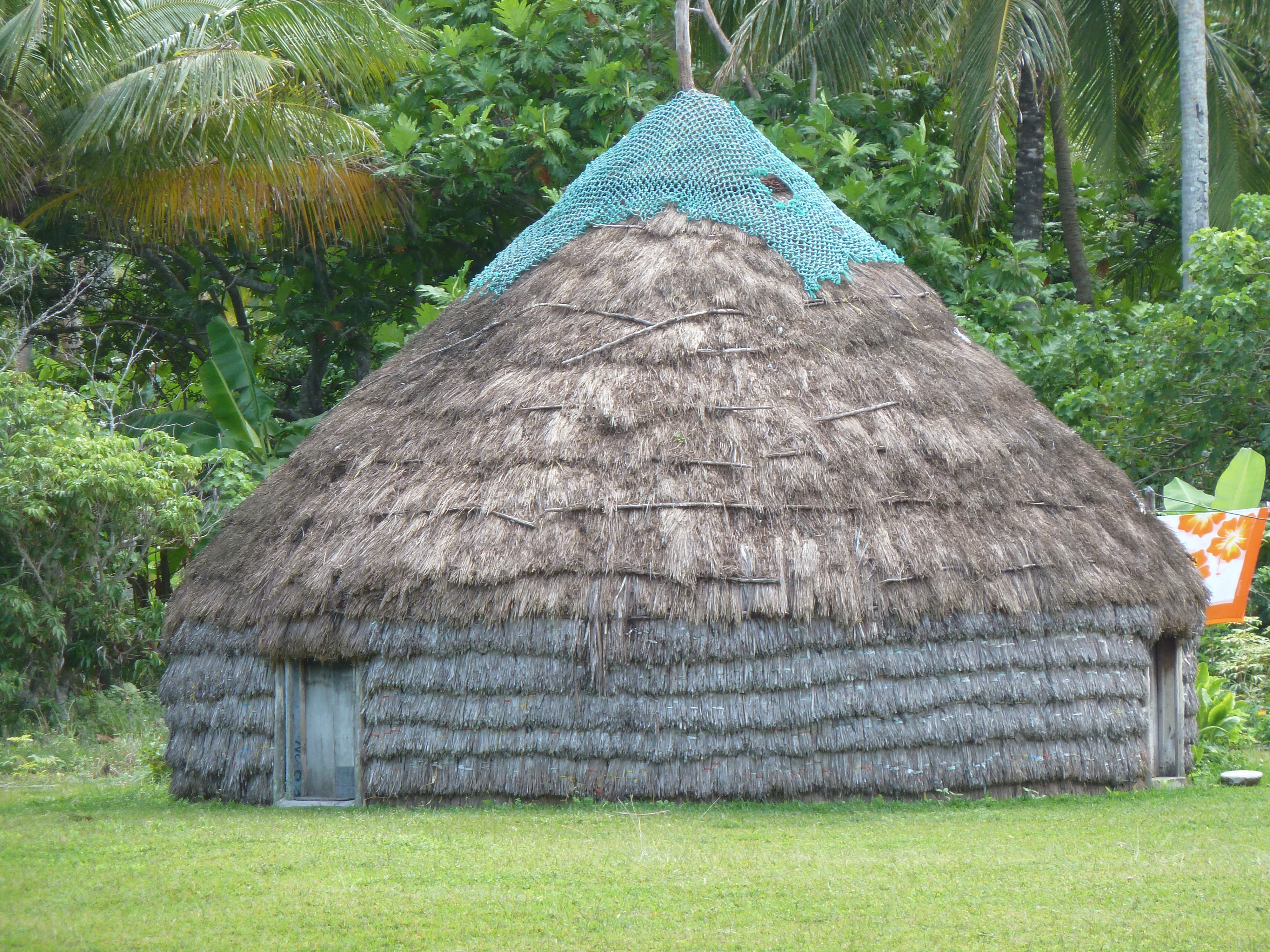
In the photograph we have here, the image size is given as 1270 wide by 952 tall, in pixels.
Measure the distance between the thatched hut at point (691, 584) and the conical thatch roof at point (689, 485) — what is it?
0.09 feet

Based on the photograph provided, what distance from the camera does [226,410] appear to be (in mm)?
17172

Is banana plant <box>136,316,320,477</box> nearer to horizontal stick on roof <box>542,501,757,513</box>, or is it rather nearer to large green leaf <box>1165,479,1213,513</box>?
horizontal stick on roof <box>542,501,757,513</box>

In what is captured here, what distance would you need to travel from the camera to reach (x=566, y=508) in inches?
388

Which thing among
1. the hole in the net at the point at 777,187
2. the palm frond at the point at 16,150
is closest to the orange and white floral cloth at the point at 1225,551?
the hole in the net at the point at 777,187

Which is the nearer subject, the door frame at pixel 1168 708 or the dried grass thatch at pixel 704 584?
the dried grass thatch at pixel 704 584

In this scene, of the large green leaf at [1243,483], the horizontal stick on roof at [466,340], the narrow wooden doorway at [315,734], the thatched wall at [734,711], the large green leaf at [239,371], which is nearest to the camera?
the thatched wall at [734,711]

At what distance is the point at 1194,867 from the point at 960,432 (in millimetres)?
4273

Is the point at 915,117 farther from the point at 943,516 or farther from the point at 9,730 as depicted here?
the point at 9,730

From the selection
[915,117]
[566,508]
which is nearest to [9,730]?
[566,508]

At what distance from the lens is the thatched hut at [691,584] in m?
9.53

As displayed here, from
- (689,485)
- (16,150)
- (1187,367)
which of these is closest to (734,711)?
(689,485)

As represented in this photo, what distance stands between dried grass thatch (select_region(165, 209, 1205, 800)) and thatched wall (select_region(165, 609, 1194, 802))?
0.06 feet

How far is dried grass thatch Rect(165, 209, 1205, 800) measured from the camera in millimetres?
9516

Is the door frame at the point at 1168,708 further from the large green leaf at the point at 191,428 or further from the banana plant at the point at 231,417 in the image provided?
the large green leaf at the point at 191,428
